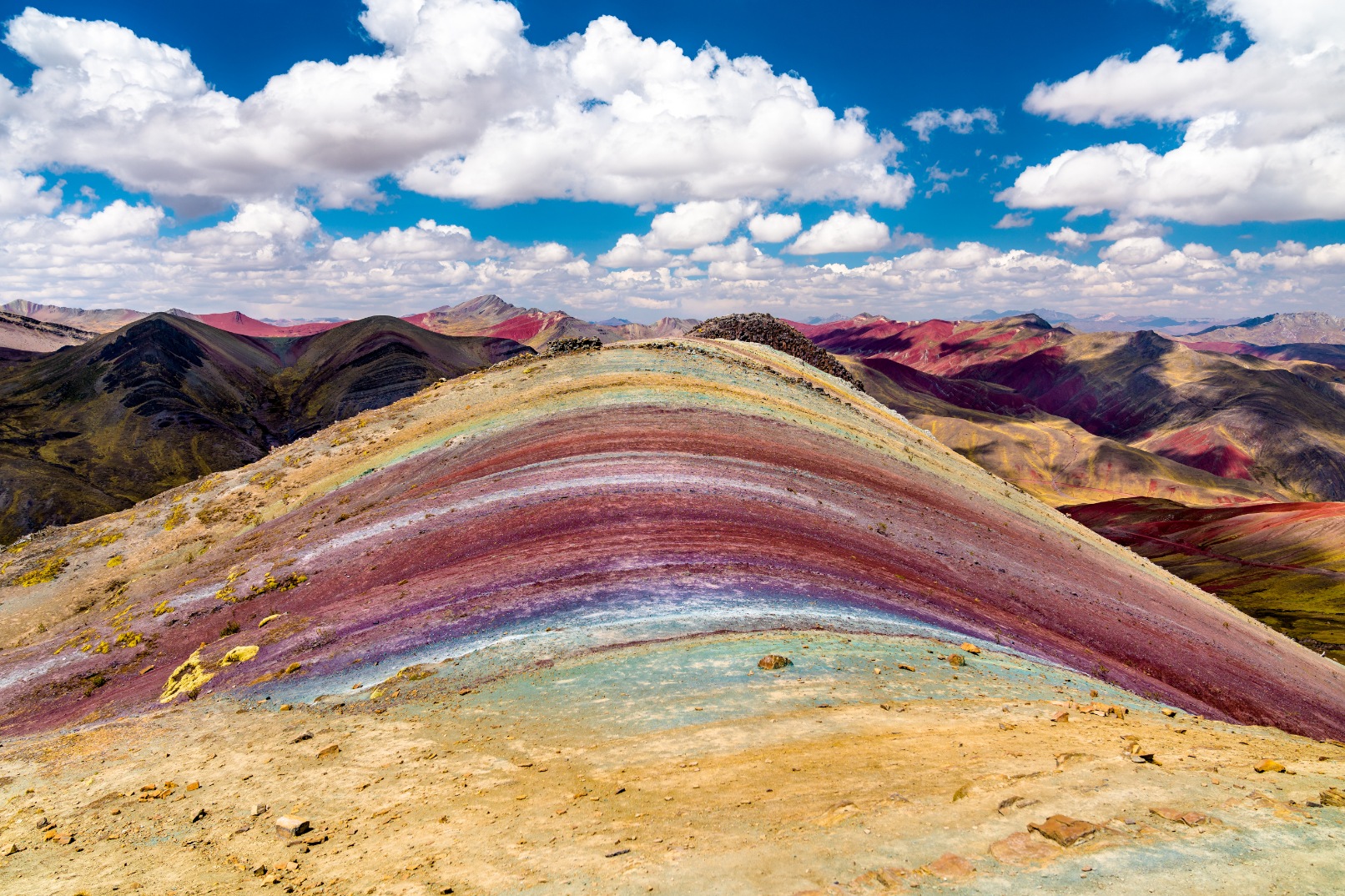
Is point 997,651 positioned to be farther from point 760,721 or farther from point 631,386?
point 631,386

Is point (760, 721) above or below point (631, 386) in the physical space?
below

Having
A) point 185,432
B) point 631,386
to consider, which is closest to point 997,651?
point 631,386

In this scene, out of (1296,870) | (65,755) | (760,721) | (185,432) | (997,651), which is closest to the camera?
(1296,870)

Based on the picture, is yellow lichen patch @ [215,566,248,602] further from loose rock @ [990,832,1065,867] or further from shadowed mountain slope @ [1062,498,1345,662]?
shadowed mountain slope @ [1062,498,1345,662]

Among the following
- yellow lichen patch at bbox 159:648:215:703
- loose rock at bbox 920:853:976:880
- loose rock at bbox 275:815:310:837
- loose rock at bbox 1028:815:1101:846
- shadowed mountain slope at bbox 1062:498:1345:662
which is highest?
loose rock at bbox 1028:815:1101:846

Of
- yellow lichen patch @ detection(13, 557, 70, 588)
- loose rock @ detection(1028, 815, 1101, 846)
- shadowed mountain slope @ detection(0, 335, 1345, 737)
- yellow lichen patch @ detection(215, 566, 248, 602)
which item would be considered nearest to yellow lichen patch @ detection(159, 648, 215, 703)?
shadowed mountain slope @ detection(0, 335, 1345, 737)

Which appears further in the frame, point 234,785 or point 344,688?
point 344,688

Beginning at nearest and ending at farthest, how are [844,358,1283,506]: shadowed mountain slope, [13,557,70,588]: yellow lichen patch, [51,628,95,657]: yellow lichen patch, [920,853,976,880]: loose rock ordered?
[920,853,976,880]: loose rock
[51,628,95,657]: yellow lichen patch
[13,557,70,588]: yellow lichen patch
[844,358,1283,506]: shadowed mountain slope
